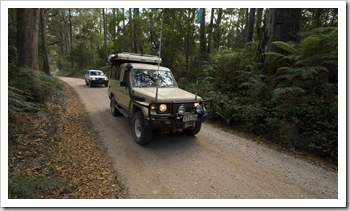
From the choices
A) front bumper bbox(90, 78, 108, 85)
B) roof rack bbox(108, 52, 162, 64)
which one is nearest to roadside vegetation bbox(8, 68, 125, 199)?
roof rack bbox(108, 52, 162, 64)

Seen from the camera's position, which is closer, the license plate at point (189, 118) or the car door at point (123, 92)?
the license plate at point (189, 118)

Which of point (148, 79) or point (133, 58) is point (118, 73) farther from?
point (148, 79)

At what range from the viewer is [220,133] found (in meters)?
5.78

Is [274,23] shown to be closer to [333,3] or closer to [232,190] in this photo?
[333,3]

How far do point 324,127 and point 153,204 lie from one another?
4492 millimetres

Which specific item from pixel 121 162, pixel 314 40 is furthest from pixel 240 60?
pixel 121 162

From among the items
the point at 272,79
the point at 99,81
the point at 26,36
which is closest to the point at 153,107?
the point at 272,79

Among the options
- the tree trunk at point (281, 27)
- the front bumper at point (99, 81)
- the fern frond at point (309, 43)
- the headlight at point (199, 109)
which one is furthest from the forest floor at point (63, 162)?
the front bumper at point (99, 81)

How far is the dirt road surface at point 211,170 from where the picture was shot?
306 cm

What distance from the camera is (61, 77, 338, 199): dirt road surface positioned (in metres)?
3.06

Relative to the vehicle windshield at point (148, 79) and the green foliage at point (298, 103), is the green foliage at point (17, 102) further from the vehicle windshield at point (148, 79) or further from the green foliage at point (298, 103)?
the green foliage at point (298, 103)

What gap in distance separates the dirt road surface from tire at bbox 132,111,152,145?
0.17m

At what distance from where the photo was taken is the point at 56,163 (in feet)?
11.8

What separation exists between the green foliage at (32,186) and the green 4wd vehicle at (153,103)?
1.91 meters
